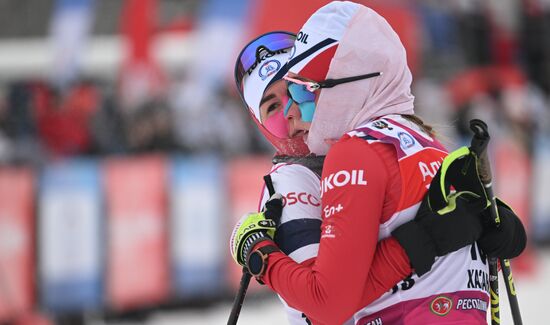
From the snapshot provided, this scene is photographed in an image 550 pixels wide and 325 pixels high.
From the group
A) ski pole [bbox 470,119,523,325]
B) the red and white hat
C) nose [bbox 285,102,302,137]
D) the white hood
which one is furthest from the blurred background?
the white hood

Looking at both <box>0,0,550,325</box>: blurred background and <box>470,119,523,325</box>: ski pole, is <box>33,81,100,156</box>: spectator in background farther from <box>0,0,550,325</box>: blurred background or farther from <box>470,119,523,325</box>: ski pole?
Result: <box>470,119,523,325</box>: ski pole

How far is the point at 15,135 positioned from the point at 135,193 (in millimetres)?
1192

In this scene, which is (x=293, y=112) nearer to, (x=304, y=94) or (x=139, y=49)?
(x=304, y=94)

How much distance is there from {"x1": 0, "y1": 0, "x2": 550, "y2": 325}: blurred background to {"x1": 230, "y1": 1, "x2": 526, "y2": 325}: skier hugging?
467cm

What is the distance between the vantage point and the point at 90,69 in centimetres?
1941

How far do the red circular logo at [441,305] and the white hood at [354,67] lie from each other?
568 mm

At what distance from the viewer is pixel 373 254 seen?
2.54 metres

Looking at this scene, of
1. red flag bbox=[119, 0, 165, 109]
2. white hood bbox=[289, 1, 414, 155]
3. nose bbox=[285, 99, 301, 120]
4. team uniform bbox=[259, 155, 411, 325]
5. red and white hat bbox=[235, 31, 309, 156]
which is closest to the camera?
team uniform bbox=[259, 155, 411, 325]

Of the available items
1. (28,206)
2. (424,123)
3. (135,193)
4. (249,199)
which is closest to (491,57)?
(249,199)

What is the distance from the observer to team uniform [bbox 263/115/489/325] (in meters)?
2.51

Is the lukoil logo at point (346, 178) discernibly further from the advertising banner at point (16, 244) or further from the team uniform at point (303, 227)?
the advertising banner at point (16, 244)

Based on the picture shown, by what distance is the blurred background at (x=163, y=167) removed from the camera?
7641 millimetres

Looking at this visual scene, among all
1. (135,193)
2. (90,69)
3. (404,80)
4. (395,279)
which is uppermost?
(404,80)

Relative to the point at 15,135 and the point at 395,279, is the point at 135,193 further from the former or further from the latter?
the point at 395,279
